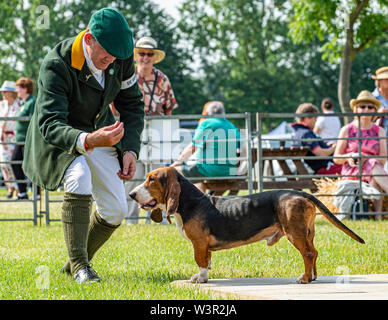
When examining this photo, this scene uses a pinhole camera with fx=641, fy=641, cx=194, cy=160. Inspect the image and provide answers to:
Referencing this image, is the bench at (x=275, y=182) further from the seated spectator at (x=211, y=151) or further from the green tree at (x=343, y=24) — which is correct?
the green tree at (x=343, y=24)

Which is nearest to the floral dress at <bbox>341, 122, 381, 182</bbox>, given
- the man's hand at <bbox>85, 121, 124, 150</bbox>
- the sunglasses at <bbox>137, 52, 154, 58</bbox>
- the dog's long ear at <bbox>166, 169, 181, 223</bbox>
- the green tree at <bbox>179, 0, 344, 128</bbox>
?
the sunglasses at <bbox>137, 52, 154, 58</bbox>

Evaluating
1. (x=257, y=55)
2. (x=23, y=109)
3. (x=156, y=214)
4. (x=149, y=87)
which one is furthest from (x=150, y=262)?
(x=257, y=55)

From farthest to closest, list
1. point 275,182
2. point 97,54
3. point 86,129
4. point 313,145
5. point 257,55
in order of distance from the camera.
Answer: point 257,55
point 313,145
point 275,182
point 86,129
point 97,54

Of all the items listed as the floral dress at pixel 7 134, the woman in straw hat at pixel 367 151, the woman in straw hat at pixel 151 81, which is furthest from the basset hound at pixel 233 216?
the floral dress at pixel 7 134

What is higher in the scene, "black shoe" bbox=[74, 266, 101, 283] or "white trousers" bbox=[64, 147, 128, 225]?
"white trousers" bbox=[64, 147, 128, 225]

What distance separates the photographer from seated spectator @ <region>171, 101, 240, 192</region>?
27.8 feet

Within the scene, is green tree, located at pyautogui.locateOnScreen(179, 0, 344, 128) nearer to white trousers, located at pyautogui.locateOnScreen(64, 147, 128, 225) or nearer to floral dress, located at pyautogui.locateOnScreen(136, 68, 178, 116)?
floral dress, located at pyautogui.locateOnScreen(136, 68, 178, 116)

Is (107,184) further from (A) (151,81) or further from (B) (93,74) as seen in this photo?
(A) (151,81)

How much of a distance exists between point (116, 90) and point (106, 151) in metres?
0.43

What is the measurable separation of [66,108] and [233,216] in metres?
1.26

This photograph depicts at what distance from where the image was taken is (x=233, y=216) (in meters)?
4.14

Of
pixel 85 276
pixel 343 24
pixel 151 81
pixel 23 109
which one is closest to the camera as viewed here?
pixel 85 276

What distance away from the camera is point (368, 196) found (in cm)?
841
